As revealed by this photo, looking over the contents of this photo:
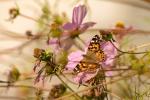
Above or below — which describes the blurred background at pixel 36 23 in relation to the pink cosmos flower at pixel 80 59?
above

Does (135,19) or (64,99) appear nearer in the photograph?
(64,99)

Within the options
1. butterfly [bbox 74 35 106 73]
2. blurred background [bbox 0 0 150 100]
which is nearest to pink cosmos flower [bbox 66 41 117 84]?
butterfly [bbox 74 35 106 73]

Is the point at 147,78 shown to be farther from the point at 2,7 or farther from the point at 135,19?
the point at 2,7

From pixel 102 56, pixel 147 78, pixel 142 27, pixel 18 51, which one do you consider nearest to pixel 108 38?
pixel 102 56

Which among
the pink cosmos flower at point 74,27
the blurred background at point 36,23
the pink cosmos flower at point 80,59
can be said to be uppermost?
the blurred background at point 36,23

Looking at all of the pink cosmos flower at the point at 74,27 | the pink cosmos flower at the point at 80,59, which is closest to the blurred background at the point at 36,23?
the pink cosmos flower at the point at 74,27

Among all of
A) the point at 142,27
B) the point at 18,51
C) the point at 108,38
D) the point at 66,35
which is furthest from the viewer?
the point at 18,51

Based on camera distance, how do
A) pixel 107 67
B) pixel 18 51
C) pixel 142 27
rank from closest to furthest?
1. pixel 107 67
2. pixel 142 27
3. pixel 18 51

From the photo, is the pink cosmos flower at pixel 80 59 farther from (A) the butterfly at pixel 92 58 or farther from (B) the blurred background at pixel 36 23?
(B) the blurred background at pixel 36 23

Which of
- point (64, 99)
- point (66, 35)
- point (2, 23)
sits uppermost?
point (2, 23)
